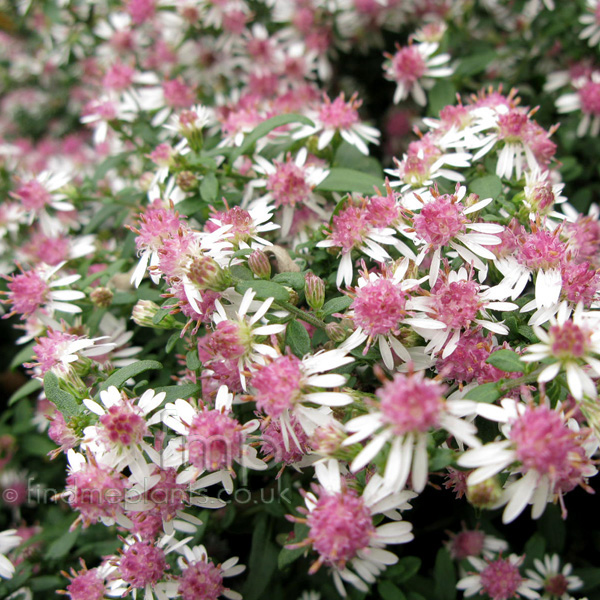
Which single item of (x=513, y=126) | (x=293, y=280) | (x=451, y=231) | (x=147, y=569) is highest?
(x=513, y=126)

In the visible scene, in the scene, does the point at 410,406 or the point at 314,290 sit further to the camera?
the point at 314,290

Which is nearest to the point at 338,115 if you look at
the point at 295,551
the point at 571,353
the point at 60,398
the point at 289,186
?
the point at 289,186

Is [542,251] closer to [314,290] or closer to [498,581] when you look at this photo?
[314,290]

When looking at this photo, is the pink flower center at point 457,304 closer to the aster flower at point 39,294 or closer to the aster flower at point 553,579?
the aster flower at point 553,579

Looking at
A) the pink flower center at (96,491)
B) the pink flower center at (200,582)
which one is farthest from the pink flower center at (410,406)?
the pink flower center at (200,582)

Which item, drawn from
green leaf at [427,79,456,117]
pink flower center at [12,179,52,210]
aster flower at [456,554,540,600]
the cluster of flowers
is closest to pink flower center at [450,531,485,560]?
the cluster of flowers

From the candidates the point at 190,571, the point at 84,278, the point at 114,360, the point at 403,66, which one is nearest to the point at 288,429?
the point at 190,571

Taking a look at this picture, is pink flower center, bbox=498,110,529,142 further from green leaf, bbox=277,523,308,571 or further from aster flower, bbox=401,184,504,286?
green leaf, bbox=277,523,308,571
